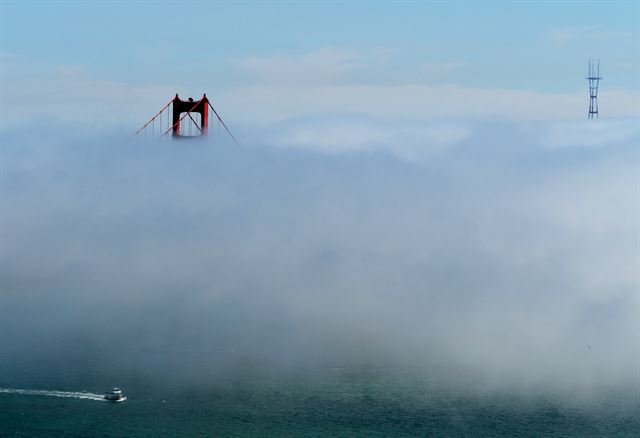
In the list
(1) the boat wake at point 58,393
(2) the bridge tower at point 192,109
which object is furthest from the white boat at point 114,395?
(2) the bridge tower at point 192,109

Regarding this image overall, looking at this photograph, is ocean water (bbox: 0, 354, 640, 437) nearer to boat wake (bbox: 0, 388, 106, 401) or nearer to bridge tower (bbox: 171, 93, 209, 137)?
boat wake (bbox: 0, 388, 106, 401)

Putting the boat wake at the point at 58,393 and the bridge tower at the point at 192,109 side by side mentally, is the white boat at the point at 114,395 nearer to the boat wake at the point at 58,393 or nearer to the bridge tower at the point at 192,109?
the boat wake at the point at 58,393

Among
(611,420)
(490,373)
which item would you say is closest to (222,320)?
(490,373)

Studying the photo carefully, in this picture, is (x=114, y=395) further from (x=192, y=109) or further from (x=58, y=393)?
(x=192, y=109)

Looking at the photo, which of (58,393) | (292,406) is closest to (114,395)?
(58,393)

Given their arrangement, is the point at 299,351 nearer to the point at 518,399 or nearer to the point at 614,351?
the point at 518,399

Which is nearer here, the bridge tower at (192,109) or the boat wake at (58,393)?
the boat wake at (58,393)

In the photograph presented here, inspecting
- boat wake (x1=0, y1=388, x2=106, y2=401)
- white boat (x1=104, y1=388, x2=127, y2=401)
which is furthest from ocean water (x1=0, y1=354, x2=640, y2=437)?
white boat (x1=104, y1=388, x2=127, y2=401)
